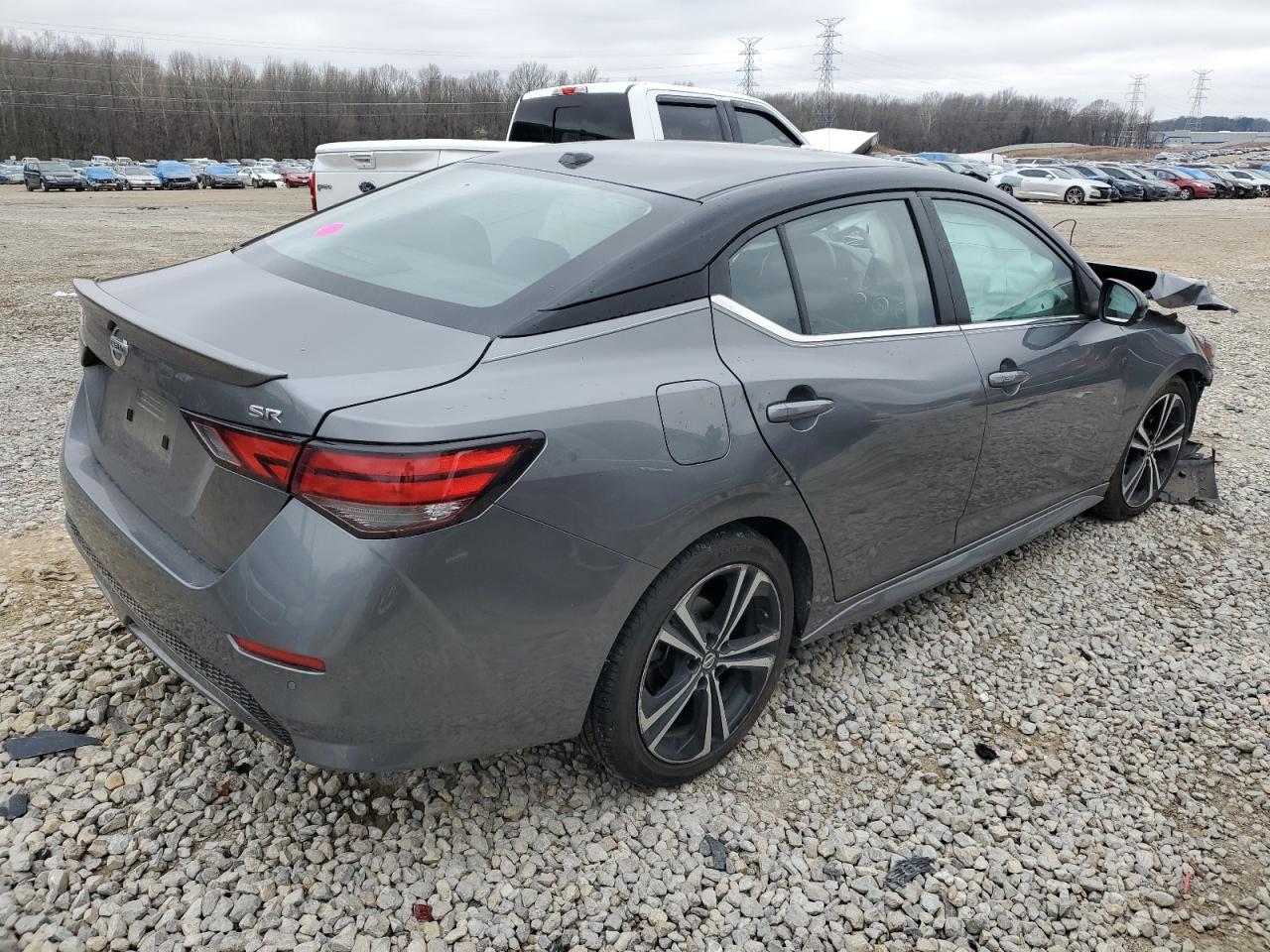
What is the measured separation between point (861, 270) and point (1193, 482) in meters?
3.17

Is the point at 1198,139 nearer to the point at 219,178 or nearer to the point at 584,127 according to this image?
the point at 219,178

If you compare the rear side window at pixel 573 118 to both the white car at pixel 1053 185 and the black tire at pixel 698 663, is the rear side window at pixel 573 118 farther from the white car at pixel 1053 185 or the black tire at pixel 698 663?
the white car at pixel 1053 185

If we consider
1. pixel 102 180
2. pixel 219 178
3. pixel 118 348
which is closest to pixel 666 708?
pixel 118 348

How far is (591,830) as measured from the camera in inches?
99.2

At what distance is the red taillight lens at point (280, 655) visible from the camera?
193 cm

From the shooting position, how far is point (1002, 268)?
11.4ft

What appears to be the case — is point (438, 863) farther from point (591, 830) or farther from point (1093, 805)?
point (1093, 805)

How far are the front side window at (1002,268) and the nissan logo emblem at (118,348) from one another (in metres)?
2.57

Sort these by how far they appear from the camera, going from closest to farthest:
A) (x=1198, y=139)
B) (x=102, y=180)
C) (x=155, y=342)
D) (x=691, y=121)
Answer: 1. (x=155, y=342)
2. (x=691, y=121)
3. (x=102, y=180)
4. (x=1198, y=139)

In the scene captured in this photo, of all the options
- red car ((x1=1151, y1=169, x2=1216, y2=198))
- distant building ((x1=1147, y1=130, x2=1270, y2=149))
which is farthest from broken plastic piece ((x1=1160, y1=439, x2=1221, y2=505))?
distant building ((x1=1147, y1=130, x2=1270, y2=149))

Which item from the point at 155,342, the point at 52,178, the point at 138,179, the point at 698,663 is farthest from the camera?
the point at 138,179

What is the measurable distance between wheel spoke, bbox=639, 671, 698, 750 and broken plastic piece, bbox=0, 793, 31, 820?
5.34 feet

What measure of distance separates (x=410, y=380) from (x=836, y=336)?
1.36 m

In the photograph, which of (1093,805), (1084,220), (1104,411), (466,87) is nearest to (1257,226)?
(1084,220)
